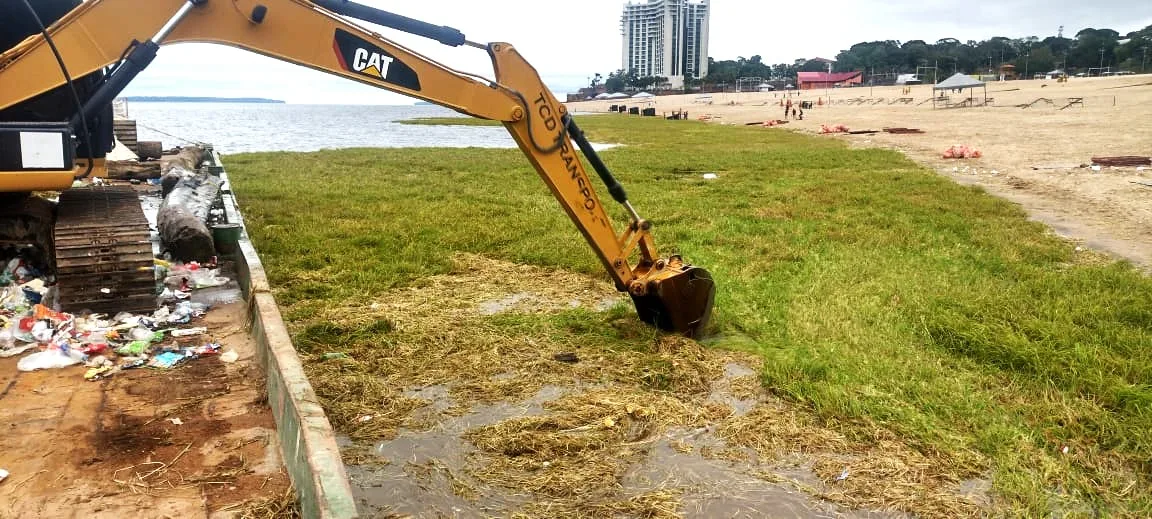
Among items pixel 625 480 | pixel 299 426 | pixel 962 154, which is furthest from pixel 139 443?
pixel 962 154

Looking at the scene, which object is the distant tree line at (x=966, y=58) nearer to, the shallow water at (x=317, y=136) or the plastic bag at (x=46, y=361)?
the shallow water at (x=317, y=136)

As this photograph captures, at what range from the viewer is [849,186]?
14500 mm

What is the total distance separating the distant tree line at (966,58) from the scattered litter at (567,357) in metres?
97.9

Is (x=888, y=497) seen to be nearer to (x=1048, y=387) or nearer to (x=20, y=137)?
(x=1048, y=387)

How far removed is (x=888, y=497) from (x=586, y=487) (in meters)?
1.48

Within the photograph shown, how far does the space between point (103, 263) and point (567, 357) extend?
130 inches

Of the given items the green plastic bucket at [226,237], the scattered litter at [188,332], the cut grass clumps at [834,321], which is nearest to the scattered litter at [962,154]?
the cut grass clumps at [834,321]

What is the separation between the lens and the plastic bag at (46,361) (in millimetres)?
4793

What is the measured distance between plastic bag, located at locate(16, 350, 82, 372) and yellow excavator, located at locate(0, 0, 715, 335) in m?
0.78

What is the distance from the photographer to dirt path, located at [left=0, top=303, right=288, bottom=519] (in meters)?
3.41

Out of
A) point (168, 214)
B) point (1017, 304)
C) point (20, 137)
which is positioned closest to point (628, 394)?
point (1017, 304)

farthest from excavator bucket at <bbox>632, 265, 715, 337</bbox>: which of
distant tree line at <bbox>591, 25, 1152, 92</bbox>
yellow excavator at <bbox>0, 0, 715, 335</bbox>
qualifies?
distant tree line at <bbox>591, 25, 1152, 92</bbox>

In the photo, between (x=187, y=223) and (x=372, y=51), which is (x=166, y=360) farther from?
(x=187, y=223)

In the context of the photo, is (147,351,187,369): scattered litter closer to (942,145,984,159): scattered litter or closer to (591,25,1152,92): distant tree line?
(942,145,984,159): scattered litter
